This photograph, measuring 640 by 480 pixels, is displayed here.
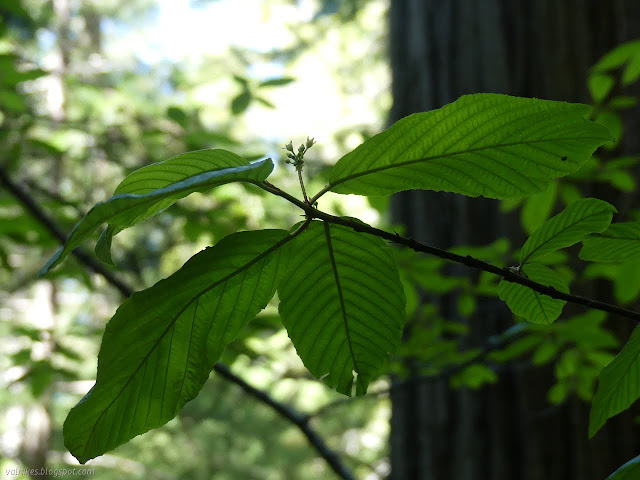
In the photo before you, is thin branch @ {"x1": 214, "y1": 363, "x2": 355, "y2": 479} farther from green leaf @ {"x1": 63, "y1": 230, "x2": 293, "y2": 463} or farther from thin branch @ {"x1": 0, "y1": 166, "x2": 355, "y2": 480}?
green leaf @ {"x1": 63, "y1": 230, "x2": 293, "y2": 463}

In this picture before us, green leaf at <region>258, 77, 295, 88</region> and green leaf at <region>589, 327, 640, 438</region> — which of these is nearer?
green leaf at <region>589, 327, 640, 438</region>

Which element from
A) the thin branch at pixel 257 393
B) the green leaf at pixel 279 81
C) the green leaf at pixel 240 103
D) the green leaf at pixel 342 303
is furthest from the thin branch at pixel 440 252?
the green leaf at pixel 240 103

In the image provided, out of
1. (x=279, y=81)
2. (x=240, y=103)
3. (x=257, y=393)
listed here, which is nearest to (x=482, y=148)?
(x=257, y=393)

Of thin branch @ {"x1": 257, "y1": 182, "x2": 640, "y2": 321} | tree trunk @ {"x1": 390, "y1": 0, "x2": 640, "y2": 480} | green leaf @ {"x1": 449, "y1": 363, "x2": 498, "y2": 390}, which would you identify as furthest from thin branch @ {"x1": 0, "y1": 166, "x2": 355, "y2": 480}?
thin branch @ {"x1": 257, "y1": 182, "x2": 640, "y2": 321}

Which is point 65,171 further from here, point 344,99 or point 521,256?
point 521,256

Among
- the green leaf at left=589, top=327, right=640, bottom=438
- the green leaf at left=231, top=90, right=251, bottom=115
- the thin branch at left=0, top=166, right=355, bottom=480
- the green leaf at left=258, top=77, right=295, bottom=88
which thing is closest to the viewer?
the green leaf at left=589, top=327, right=640, bottom=438

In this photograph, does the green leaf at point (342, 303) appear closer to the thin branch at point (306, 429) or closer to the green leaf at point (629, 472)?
the green leaf at point (629, 472)

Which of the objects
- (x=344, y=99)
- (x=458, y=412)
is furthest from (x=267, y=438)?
(x=458, y=412)
